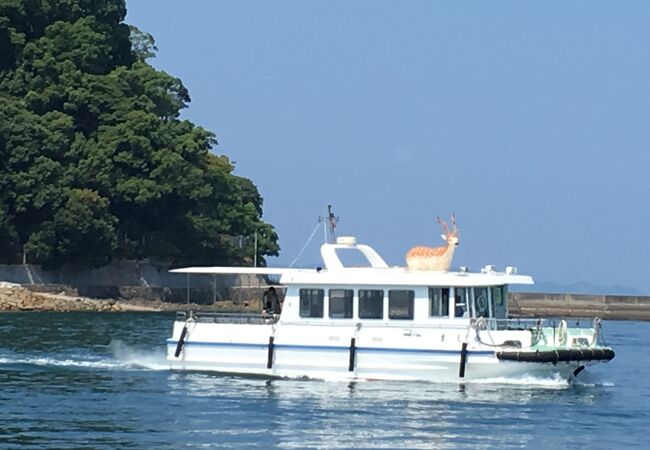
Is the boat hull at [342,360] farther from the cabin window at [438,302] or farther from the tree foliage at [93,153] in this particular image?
the tree foliage at [93,153]

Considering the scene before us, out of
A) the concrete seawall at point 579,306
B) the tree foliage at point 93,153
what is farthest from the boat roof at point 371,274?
the concrete seawall at point 579,306

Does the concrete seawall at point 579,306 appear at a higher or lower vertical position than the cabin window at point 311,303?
higher

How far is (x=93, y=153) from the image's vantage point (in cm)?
8394

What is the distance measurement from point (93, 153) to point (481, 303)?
168ft

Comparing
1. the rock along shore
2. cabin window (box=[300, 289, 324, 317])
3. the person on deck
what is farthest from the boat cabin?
the rock along shore

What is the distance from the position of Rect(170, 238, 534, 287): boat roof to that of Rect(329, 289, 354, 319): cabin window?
28 centimetres

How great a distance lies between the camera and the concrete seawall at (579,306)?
8794cm

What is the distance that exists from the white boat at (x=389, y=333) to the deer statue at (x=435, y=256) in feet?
0.83

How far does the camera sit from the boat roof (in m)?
35.8

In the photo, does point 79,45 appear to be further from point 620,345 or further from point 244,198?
point 620,345

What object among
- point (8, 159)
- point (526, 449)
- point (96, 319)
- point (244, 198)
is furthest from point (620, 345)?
point (244, 198)

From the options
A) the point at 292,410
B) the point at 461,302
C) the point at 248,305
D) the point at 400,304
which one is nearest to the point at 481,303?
the point at 461,302

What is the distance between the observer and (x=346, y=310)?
3634 centimetres

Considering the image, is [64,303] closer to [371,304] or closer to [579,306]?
[579,306]
